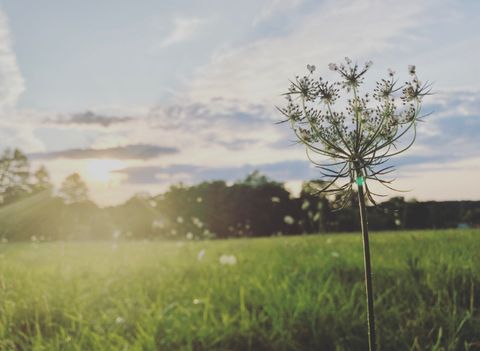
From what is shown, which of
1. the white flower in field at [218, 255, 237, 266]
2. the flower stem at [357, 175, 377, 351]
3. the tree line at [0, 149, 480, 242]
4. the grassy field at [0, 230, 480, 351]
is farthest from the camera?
the tree line at [0, 149, 480, 242]

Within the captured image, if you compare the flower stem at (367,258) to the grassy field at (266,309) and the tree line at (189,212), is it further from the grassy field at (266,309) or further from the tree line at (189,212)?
the tree line at (189,212)

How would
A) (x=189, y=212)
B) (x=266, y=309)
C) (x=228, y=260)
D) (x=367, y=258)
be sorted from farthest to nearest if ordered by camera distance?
(x=189, y=212), (x=228, y=260), (x=266, y=309), (x=367, y=258)

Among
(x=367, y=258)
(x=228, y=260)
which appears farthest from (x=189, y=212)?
(x=367, y=258)

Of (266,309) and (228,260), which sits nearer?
(266,309)

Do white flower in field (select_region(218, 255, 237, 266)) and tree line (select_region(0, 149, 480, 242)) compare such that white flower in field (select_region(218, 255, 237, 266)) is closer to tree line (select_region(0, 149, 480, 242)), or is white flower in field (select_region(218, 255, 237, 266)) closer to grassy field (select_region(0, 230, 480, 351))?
grassy field (select_region(0, 230, 480, 351))

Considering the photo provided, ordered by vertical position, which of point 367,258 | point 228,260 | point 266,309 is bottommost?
point 266,309

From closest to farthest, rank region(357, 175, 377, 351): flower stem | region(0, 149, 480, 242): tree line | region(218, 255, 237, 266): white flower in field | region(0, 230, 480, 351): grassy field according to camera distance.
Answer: region(357, 175, 377, 351): flower stem
region(0, 230, 480, 351): grassy field
region(218, 255, 237, 266): white flower in field
region(0, 149, 480, 242): tree line

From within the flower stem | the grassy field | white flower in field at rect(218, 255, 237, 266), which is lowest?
the grassy field

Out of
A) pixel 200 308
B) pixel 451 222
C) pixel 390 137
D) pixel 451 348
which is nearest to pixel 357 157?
pixel 390 137

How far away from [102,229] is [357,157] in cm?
3741

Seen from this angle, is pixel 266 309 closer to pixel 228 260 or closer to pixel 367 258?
pixel 228 260

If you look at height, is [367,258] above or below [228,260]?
above

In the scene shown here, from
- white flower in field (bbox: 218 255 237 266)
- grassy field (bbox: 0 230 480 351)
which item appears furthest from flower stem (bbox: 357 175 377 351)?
white flower in field (bbox: 218 255 237 266)

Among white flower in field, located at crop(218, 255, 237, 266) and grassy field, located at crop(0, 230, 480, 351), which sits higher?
white flower in field, located at crop(218, 255, 237, 266)
